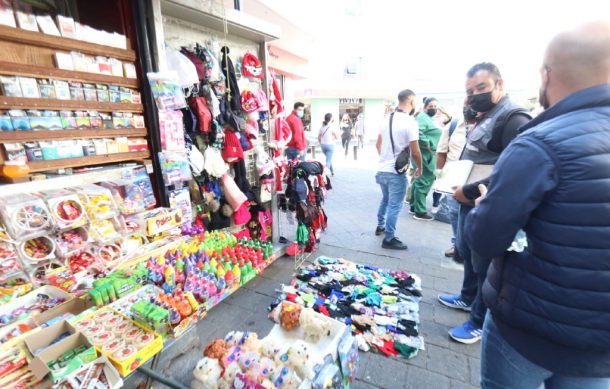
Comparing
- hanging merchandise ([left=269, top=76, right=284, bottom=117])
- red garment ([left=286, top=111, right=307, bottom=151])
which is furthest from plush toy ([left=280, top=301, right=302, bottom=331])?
red garment ([left=286, top=111, right=307, bottom=151])

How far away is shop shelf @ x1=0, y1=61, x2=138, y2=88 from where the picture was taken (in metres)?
1.72

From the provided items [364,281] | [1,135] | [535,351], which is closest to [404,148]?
[364,281]

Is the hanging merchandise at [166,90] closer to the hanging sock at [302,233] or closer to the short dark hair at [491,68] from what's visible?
the hanging sock at [302,233]

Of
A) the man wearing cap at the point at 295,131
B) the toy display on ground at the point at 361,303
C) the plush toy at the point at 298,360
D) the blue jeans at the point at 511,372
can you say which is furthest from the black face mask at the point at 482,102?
the man wearing cap at the point at 295,131

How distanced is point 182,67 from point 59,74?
3.01 feet

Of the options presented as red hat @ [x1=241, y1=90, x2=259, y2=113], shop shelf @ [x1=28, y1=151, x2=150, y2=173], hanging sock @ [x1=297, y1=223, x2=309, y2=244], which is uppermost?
red hat @ [x1=241, y1=90, x2=259, y2=113]

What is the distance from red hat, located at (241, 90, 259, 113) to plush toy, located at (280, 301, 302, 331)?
2.22 metres

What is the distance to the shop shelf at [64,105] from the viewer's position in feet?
5.70

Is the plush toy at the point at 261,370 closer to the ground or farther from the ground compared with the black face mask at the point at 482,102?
closer to the ground

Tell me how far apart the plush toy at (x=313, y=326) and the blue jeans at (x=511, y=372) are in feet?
2.93

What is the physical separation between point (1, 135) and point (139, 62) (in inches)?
42.5

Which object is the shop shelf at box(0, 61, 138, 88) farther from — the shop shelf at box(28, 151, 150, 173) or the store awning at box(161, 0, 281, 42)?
the store awning at box(161, 0, 281, 42)

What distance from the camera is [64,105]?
1960 mm

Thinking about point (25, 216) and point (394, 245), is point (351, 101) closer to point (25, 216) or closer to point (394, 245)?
point (394, 245)
